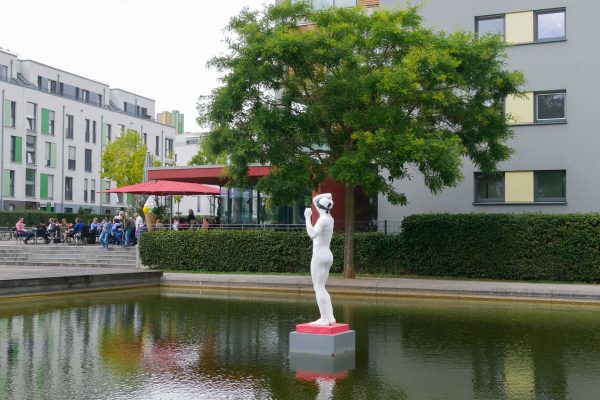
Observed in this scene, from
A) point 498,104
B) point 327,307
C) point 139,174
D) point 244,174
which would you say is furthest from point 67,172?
point 327,307

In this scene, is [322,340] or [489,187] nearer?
[322,340]

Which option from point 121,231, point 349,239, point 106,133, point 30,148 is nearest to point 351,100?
point 349,239

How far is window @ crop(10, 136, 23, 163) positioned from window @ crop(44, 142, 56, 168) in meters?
3.60

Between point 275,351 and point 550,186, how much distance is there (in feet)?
58.4

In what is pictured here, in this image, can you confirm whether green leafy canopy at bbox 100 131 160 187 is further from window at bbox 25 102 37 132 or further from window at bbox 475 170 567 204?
window at bbox 475 170 567 204

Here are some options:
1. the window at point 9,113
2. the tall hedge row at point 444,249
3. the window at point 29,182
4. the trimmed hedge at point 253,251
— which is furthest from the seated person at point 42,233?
the window at point 29,182

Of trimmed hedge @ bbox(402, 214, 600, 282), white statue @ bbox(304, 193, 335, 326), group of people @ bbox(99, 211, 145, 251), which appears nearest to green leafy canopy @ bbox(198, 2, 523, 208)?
trimmed hedge @ bbox(402, 214, 600, 282)

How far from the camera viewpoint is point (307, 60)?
762 inches

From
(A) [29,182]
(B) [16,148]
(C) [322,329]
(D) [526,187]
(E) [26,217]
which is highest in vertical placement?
(B) [16,148]

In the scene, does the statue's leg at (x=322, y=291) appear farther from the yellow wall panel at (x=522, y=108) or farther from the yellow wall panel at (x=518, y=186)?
the yellow wall panel at (x=522, y=108)

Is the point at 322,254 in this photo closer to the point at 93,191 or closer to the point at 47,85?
the point at 47,85

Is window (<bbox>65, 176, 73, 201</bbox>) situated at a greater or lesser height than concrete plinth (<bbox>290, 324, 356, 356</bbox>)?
greater

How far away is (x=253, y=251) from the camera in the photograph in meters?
25.0

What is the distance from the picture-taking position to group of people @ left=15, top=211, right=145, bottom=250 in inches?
1184
